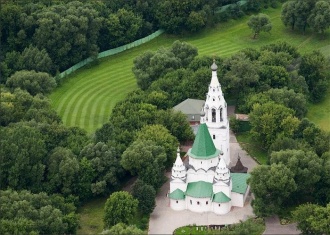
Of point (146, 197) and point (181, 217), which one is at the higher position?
point (146, 197)

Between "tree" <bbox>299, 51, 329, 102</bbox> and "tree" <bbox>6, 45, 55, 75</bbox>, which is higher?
"tree" <bbox>6, 45, 55, 75</bbox>

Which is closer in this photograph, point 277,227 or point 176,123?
point 277,227

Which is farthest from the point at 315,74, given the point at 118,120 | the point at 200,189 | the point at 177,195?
the point at 177,195

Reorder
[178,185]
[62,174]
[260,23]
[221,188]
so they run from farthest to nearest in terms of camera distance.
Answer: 1. [260,23]
2. [62,174]
3. [178,185]
4. [221,188]

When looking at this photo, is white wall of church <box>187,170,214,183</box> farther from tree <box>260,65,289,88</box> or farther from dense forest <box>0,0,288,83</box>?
dense forest <box>0,0,288,83</box>

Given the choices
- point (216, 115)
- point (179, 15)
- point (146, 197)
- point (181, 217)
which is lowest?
point (181, 217)

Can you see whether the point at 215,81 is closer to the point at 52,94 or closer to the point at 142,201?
the point at 142,201

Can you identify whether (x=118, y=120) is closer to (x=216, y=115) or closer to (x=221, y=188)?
(x=216, y=115)

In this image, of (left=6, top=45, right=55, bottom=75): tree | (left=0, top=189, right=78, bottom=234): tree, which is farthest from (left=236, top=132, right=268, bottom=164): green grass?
(left=6, top=45, right=55, bottom=75): tree
